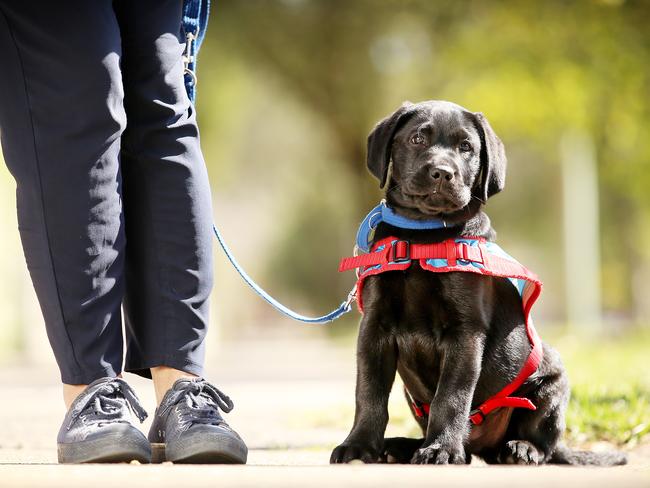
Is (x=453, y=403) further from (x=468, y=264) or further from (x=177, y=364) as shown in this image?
(x=177, y=364)

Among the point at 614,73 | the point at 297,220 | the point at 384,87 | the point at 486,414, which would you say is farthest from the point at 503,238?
the point at 486,414

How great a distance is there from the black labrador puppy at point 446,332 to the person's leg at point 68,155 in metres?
0.86

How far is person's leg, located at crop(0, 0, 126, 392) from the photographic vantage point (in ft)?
9.59

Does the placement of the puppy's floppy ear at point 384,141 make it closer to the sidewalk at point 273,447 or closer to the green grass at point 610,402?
the sidewalk at point 273,447

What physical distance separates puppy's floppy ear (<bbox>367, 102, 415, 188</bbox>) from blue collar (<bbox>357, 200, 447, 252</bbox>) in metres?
0.12

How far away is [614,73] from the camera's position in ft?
48.6

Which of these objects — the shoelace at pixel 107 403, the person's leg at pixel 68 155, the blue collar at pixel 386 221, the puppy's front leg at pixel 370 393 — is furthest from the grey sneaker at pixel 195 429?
the blue collar at pixel 386 221

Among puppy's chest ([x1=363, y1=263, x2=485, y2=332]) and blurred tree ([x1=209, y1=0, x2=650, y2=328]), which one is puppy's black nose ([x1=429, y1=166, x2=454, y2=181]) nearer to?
puppy's chest ([x1=363, y1=263, x2=485, y2=332])

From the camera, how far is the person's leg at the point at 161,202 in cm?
316

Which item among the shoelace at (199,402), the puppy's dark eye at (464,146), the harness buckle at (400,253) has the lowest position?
the shoelace at (199,402)

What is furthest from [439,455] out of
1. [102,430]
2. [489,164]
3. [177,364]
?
[489,164]

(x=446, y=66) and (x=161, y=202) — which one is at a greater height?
(x=446, y=66)

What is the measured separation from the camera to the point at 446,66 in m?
17.3

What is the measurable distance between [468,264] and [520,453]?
70 cm
